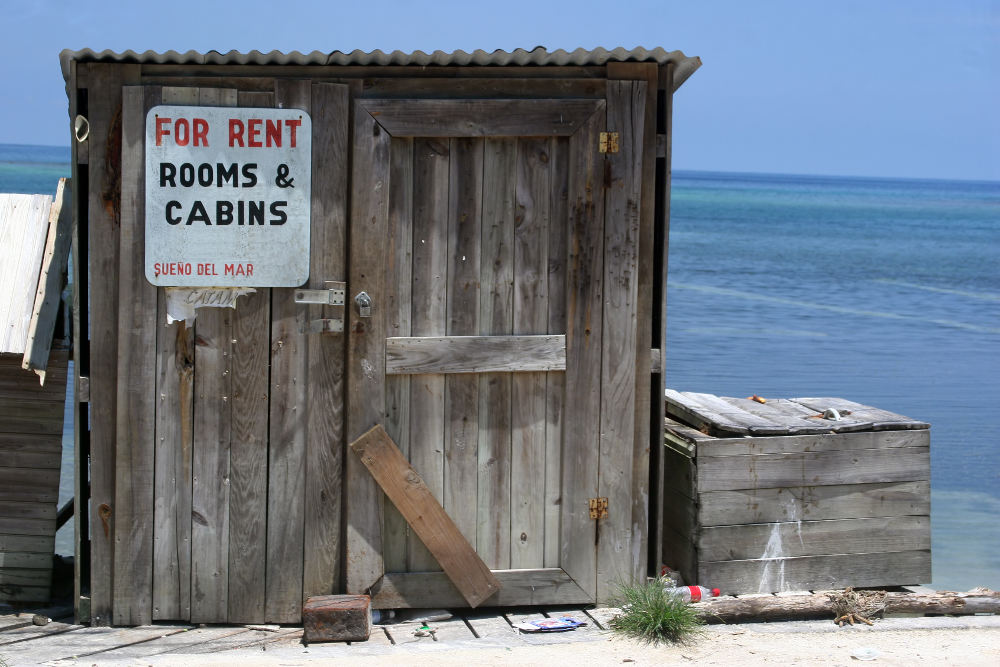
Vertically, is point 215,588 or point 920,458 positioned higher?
point 920,458

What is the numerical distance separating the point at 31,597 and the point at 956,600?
501 centimetres

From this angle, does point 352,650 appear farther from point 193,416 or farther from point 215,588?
point 193,416

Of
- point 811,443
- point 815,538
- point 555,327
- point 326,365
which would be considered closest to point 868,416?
point 811,443

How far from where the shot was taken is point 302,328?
539 centimetres

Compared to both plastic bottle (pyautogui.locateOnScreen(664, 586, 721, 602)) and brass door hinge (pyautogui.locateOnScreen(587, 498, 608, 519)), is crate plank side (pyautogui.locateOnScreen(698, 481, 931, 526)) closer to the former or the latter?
plastic bottle (pyautogui.locateOnScreen(664, 586, 721, 602))

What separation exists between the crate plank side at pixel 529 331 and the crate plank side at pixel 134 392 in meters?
1.79

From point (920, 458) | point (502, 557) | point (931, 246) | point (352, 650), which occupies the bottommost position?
point (352, 650)

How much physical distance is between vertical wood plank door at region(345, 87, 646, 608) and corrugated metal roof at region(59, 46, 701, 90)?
182mm

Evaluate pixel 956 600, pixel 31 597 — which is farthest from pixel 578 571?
pixel 31 597

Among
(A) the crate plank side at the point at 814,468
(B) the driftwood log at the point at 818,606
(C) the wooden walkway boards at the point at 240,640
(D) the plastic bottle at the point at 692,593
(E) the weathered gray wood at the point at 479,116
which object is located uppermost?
(E) the weathered gray wood at the point at 479,116

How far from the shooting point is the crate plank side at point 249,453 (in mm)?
5371

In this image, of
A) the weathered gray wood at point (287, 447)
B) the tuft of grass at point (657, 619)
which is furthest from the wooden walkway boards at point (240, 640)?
the weathered gray wood at point (287, 447)

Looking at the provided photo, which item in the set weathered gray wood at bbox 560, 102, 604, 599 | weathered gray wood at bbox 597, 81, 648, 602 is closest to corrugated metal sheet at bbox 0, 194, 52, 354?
weathered gray wood at bbox 560, 102, 604, 599

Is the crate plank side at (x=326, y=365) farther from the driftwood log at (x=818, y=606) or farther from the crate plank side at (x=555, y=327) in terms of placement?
the driftwood log at (x=818, y=606)
